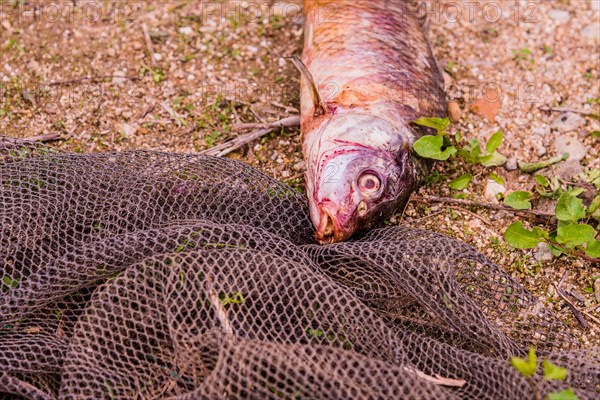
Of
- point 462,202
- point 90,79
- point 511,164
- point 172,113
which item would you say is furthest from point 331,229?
point 90,79

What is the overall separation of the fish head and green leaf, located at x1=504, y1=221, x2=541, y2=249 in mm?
671

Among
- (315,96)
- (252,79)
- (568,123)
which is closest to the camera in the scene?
(315,96)

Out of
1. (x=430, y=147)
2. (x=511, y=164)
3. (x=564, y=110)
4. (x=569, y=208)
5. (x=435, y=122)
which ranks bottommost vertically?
(x=511, y=164)

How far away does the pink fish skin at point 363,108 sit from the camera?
368cm

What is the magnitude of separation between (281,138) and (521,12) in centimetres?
260

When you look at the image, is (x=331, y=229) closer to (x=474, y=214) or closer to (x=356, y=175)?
(x=356, y=175)

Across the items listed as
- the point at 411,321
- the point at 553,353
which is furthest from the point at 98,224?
the point at 553,353

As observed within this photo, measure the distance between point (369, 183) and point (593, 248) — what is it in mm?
1442

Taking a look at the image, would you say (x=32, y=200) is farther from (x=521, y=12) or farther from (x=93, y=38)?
(x=521, y=12)

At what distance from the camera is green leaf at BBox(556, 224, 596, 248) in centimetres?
380

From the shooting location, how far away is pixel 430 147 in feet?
13.2

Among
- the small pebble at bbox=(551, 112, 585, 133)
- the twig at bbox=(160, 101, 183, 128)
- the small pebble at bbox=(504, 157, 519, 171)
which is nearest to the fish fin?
the twig at bbox=(160, 101, 183, 128)

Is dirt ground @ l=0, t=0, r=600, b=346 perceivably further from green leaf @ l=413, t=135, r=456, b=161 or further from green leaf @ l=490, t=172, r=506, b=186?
green leaf @ l=413, t=135, r=456, b=161

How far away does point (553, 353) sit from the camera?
3.23 meters
